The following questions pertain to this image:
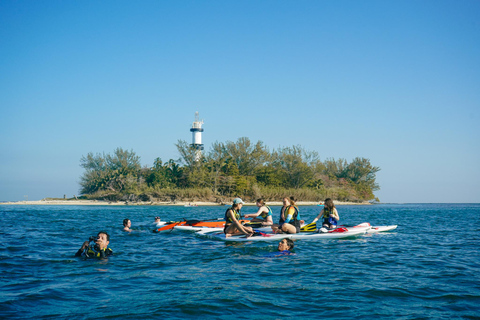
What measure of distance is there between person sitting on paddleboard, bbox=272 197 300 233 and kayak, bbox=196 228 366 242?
24 cm

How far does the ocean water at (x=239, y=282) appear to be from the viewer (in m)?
5.66

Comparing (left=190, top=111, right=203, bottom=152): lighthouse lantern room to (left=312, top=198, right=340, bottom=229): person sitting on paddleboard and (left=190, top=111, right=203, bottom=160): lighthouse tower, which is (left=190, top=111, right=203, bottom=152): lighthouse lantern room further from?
(left=312, top=198, right=340, bottom=229): person sitting on paddleboard

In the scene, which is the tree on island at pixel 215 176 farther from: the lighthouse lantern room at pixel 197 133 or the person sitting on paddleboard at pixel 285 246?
the person sitting on paddleboard at pixel 285 246

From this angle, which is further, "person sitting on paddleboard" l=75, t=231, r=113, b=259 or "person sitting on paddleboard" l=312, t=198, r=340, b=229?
"person sitting on paddleboard" l=312, t=198, r=340, b=229

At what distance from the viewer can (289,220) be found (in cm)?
1358

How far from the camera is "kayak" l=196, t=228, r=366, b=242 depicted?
12843 millimetres

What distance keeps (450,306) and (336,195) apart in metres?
61.3

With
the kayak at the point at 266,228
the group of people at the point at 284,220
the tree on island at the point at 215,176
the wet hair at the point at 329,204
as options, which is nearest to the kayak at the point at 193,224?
the kayak at the point at 266,228

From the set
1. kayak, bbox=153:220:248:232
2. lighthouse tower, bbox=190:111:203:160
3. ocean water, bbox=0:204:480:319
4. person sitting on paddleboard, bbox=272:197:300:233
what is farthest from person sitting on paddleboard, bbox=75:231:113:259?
lighthouse tower, bbox=190:111:203:160

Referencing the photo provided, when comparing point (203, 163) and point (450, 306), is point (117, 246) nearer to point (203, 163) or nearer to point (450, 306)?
point (450, 306)

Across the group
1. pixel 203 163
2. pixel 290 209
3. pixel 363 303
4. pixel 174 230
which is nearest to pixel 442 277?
pixel 363 303

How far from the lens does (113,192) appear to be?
54969mm

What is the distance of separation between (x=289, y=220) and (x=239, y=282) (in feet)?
21.1

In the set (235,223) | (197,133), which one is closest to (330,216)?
(235,223)
